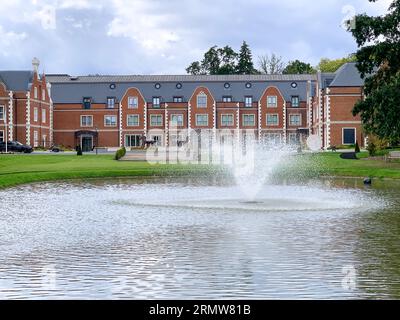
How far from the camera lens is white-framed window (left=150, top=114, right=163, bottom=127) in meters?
109

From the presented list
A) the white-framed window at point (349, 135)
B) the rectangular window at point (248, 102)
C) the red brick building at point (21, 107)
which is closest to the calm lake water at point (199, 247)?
the white-framed window at point (349, 135)

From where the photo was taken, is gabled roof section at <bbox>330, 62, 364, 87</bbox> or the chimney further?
the chimney

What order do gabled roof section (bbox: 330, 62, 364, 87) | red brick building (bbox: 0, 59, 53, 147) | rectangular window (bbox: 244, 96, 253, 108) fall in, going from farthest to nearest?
rectangular window (bbox: 244, 96, 253, 108) → red brick building (bbox: 0, 59, 53, 147) → gabled roof section (bbox: 330, 62, 364, 87)

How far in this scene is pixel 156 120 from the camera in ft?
357

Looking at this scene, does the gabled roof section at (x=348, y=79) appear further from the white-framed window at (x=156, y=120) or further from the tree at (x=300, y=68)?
the tree at (x=300, y=68)

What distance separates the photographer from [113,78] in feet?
373

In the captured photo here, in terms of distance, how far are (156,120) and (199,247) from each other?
306ft

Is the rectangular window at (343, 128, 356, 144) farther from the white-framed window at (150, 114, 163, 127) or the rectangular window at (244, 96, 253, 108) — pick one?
the white-framed window at (150, 114, 163, 127)

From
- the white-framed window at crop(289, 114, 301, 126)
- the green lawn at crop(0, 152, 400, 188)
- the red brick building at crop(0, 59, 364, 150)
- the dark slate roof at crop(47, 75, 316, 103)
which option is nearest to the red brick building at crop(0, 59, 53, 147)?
the red brick building at crop(0, 59, 364, 150)

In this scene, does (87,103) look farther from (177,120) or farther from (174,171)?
(174,171)

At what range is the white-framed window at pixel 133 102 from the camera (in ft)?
356

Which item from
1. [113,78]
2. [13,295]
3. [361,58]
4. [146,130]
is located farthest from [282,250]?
[113,78]
